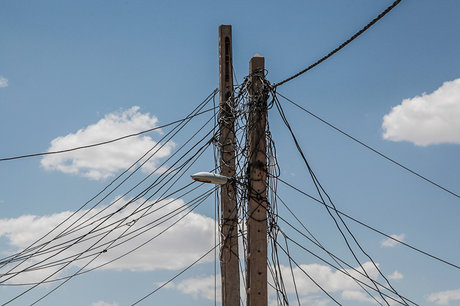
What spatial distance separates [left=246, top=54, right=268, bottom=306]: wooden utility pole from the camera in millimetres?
12688

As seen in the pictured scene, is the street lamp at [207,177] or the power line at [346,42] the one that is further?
the street lamp at [207,177]

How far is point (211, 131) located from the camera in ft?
58.7

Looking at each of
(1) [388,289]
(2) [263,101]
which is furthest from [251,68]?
(1) [388,289]

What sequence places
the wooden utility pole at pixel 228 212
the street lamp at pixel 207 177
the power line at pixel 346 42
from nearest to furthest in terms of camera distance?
the power line at pixel 346 42 → the street lamp at pixel 207 177 → the wooden utility pole at pixel 228 212

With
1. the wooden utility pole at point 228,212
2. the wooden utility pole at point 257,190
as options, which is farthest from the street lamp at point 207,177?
the wooden utility pole at point 228,212

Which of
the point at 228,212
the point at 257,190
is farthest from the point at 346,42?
the point at 228,212

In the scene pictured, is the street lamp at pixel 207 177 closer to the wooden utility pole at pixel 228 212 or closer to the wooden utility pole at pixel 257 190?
the wooden utility pole at pixel 257 190

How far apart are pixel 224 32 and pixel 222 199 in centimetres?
422

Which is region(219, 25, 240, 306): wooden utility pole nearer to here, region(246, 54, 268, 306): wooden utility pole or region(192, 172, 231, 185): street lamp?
region(246, 54, 268, 306): wooden utility pole

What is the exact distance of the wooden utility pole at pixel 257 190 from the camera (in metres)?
12.7

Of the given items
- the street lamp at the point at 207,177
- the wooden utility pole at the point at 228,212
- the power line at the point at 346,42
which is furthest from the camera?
the wooden utility pole at the point at 228,212

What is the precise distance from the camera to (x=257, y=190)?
1319cm

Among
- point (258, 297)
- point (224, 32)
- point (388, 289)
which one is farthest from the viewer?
point (224, 32)

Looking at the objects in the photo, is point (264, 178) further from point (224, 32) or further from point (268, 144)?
point (224, 32)
